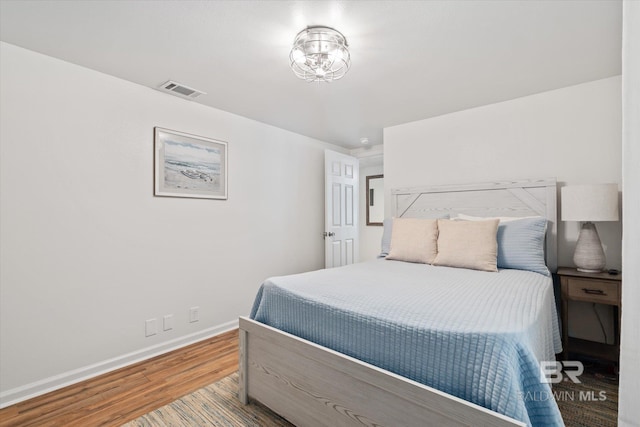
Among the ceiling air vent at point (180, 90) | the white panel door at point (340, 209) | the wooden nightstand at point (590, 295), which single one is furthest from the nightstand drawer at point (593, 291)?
the ceiling air vent at point (180, 90)

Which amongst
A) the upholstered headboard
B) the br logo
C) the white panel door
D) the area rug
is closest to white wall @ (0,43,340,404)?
the area rug

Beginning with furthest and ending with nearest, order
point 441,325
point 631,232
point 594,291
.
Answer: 1. point 594,291
2. point 441,325
3. point 631,232

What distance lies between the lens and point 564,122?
269 centimetres

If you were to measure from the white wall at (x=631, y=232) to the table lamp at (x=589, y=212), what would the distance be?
209cm

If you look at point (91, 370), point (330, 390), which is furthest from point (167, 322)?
point (330, 390)

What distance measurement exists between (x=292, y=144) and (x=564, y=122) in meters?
2.81

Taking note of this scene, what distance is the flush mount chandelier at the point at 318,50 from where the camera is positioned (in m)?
1.85

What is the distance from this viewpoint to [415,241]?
269 cm

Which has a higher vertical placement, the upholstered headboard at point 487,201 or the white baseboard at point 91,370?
the upholstered headboard at point 487,201

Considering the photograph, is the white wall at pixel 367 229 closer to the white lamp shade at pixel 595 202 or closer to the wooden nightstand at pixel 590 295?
the wooden nightstand at pixel 590 295

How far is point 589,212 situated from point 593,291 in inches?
22.4

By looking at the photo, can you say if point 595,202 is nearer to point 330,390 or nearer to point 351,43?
point 351,43

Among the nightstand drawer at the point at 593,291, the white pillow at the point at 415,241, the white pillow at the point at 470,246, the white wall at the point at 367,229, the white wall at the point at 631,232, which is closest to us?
the white wall at the point at 631,232

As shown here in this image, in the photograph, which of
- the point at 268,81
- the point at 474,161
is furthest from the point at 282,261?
the point at 474,161
